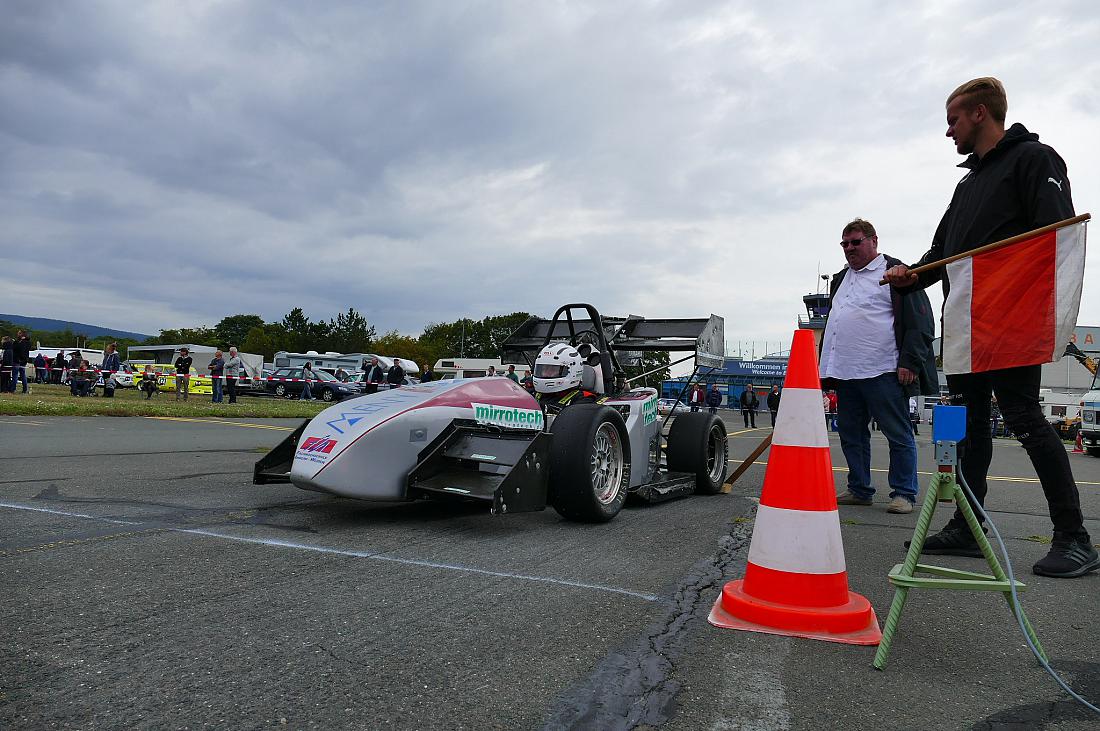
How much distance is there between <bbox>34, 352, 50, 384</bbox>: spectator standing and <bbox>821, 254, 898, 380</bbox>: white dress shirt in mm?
40716

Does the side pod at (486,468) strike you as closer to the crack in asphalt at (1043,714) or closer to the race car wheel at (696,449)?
the race car wheel at (696,449)

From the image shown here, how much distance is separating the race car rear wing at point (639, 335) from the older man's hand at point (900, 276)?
115 inches

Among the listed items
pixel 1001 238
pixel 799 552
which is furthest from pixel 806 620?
pixel 1001 238

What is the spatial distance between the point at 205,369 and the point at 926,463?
45.1m

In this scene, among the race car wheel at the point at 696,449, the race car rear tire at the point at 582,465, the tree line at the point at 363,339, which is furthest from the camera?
the tree line at the point at 363,339

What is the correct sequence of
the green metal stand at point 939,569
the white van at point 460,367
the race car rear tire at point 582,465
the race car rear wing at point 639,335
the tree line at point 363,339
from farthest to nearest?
the tree line at point 363,339 → the white van at point 460,367 → the race car rear wing at point 639,335 → the race car rear tire at point 582,465 → the green metal stand at point 939,569

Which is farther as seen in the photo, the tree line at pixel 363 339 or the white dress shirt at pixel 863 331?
the tree line at pixel 363 339

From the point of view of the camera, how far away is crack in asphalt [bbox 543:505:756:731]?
A: 1.83 m

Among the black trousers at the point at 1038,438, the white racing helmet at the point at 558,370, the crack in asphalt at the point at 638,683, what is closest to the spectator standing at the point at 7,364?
the white racing helmet at the point at 558,370

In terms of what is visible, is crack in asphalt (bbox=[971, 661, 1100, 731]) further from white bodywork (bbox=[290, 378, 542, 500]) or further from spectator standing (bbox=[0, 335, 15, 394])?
spectator standing (bbox=[0, 335, 15, 394])

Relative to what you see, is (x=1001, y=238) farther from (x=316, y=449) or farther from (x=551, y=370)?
(x=316, y=449)

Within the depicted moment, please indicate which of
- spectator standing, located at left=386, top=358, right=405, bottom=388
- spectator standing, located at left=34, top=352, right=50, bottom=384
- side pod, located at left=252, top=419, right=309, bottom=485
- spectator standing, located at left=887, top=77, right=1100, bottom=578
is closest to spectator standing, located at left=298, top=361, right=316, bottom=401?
spectator standing, located at left=386, top=358, right=405, bottom=388

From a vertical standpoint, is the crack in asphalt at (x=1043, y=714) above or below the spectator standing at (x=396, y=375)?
below

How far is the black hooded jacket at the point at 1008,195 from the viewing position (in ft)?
10.9
